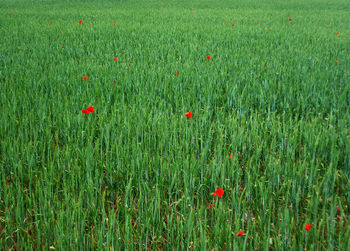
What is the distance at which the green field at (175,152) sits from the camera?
3.99 ft

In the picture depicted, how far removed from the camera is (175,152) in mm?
1756

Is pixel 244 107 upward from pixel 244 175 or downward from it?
upward

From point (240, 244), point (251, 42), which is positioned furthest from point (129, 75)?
point (251, 42)

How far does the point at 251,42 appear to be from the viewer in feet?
17.9

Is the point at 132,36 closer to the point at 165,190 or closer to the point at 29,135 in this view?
the point at 29,135

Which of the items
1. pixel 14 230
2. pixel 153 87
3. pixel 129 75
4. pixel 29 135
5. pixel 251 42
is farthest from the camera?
pixel 251 42

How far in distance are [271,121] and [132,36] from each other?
4685 millimetres

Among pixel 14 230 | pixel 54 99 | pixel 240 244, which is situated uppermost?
pixel 54 99

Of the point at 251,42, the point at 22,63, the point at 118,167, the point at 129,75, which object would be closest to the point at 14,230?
the point at 118,167

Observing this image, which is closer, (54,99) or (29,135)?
(29,135)

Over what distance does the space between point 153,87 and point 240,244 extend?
2.13m

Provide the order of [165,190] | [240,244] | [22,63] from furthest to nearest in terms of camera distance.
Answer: [22,63] → [165,190] → [240,244]

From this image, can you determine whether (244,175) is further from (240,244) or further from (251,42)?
(251,42)

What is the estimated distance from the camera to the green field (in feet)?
A: 3.99
